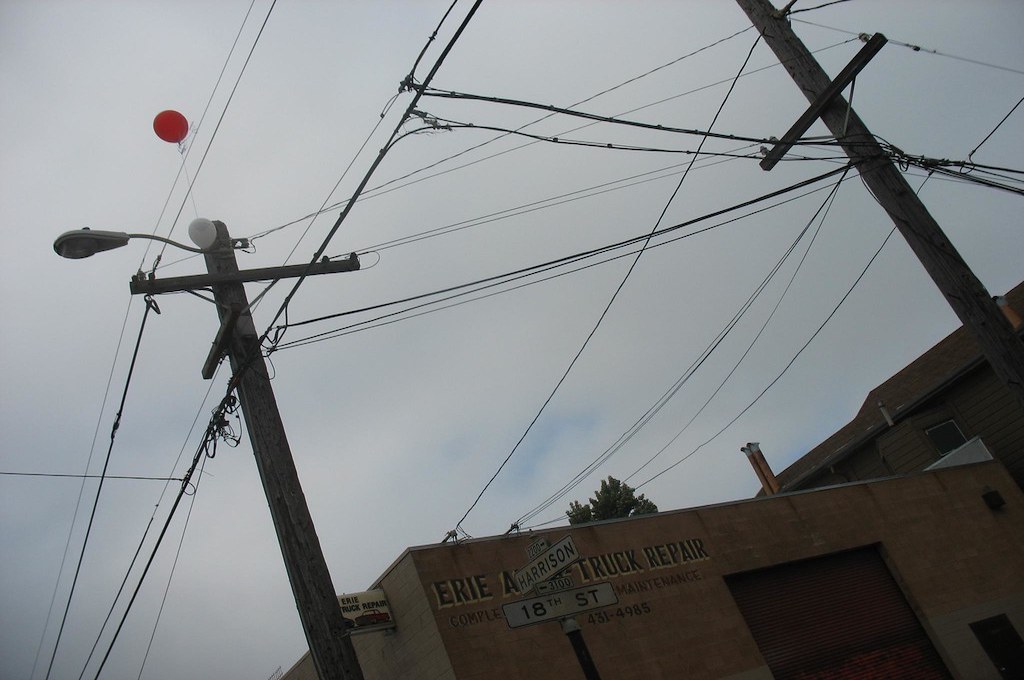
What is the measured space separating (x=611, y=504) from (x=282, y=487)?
33909 millimetres

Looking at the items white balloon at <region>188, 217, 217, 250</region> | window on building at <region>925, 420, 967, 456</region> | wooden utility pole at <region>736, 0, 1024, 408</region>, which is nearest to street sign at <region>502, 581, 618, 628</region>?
wooden utility pole at <region>736, 0, 1024, 408</region>

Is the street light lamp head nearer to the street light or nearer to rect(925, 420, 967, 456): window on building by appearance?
the street light

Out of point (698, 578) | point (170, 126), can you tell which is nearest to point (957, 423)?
point (698, 578)

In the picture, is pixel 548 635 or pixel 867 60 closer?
pixel 867 60

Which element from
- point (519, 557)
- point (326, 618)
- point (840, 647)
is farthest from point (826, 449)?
point (326, 618)

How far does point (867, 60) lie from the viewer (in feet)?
32.1

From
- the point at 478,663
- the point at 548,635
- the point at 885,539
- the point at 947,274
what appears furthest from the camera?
the point at 885,539

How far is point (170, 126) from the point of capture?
29.8 ft

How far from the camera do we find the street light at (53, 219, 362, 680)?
835cm

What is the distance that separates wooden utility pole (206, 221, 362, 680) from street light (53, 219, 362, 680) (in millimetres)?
11

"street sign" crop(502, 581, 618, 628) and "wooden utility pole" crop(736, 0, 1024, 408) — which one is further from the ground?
"wooden utility pole" crop(736, 0, 1024, 408)

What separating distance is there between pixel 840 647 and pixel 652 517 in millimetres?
4831

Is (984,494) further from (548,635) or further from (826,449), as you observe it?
(548,635)

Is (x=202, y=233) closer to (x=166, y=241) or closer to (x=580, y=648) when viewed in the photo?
(x=166, y=241)
